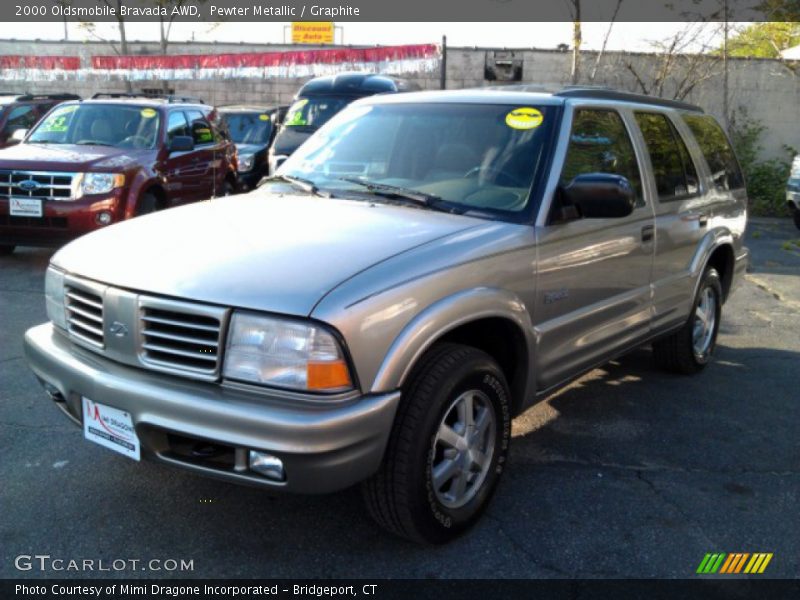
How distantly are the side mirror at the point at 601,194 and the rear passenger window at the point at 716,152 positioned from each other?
2003 mm

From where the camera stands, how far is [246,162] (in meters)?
13.1

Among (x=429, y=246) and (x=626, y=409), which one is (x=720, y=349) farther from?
(x=429, y=246)

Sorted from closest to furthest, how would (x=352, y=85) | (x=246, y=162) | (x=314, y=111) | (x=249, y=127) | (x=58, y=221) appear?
(x=58, y=221) < (x=314, y=111) < (x=352, y=85) < (x=246, y=162) < (x=249, y=127)

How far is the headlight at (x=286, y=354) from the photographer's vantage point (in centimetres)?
254

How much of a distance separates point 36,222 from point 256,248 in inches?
227

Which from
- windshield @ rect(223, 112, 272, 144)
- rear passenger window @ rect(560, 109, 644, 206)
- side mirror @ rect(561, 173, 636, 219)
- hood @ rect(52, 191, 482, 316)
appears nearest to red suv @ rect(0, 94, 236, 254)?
windshield @ rect(223, 112, 272, 144)

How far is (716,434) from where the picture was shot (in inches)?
172

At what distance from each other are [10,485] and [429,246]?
214cm

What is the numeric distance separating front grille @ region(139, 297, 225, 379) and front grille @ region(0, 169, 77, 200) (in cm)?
560

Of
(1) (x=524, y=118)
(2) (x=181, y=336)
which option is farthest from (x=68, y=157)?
(2) (x=181, y=336)

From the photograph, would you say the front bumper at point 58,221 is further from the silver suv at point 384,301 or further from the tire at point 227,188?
the silver suv at point 384,301

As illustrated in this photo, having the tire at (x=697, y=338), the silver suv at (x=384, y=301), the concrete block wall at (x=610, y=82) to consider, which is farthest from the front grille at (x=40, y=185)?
the concrete block wall at (x=610, y=82)

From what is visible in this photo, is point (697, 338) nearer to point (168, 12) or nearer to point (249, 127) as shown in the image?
point (249, 127)

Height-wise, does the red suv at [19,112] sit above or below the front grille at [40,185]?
above
